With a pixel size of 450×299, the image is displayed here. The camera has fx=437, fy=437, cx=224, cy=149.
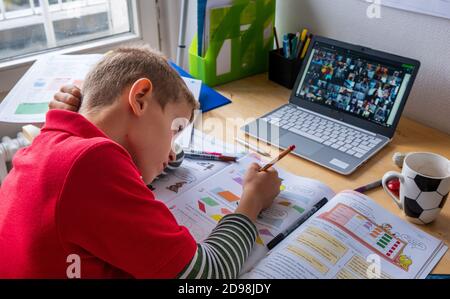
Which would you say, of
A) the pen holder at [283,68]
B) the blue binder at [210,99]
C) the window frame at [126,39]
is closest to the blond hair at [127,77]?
the blue binder at [210,99]

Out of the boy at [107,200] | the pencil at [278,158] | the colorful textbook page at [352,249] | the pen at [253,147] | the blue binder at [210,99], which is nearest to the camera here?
the boy at [107,200]

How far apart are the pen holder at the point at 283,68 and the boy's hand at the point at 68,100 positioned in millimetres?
638

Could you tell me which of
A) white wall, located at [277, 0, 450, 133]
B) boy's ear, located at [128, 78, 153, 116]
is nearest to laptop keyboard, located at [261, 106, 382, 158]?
white wall, located at [277, 0, 450, 133]

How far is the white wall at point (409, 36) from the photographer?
104 centimetres

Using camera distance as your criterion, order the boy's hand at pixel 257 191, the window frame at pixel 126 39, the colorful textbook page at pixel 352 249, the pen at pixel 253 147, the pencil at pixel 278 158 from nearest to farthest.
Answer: the colorful textbook page at pixel 352 249, the boy's hand at pixel 257 191, the pencil at pixel 278 158, the pen at pixel 253 147, the window frame at pixel 126 39

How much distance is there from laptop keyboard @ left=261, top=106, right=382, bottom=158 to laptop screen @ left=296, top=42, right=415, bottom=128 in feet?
0.15

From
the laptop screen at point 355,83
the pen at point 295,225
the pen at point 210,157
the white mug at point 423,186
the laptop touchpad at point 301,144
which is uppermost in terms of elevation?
the laptop screen at point 355,83

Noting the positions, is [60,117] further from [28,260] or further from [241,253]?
[241,253]

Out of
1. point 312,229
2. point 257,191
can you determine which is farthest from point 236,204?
point 312,229

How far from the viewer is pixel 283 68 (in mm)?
1267

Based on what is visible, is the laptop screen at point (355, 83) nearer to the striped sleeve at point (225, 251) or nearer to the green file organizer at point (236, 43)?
the green file organizer at point (236, 43)

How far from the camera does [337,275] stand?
66cm

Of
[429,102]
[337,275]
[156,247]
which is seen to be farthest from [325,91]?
[156,247]

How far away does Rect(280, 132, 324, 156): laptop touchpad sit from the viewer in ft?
3.15
